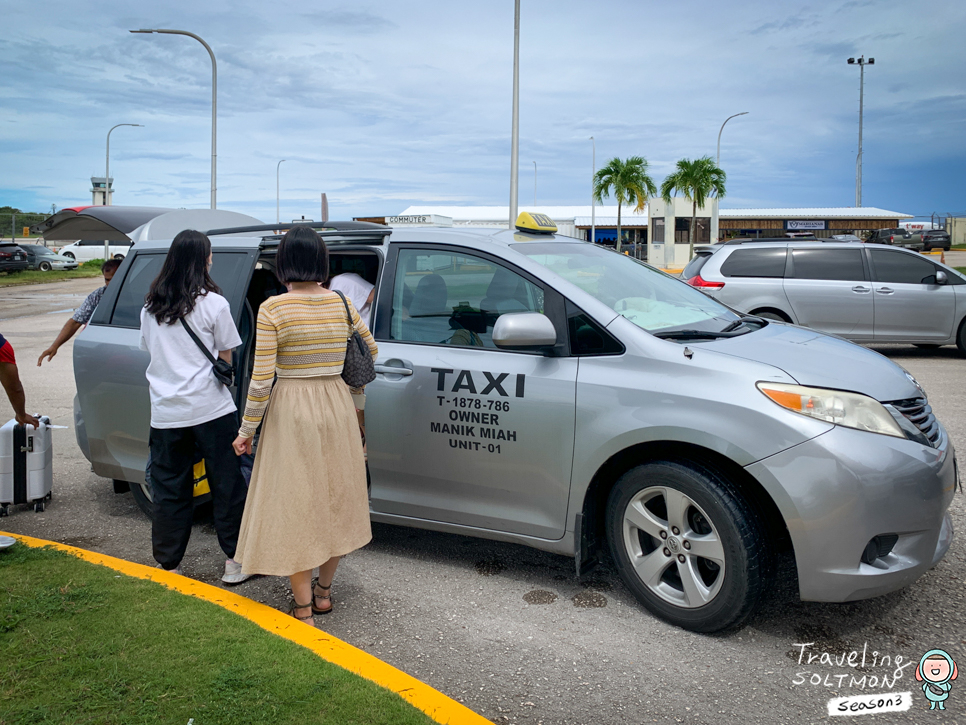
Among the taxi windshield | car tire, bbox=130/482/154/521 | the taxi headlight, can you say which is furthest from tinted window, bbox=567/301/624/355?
car tire, bbox=130/482/154/521

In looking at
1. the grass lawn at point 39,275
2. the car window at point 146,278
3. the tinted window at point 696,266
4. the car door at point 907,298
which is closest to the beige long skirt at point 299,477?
the car window at point 146,278

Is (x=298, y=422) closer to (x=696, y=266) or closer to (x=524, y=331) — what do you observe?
(x=524, y=331)

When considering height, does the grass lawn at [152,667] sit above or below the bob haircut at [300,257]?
below

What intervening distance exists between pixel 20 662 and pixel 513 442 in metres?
2.13

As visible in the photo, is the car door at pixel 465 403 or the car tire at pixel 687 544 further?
the car door at pixel 465 403

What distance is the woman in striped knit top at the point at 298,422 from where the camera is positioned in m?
3.43

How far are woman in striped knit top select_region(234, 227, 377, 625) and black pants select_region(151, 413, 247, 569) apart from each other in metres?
0.48

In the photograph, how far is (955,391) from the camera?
29.9ft

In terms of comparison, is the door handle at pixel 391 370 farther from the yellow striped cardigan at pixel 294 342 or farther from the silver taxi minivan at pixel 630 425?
the yellow striped cardigan at pixel 294 342

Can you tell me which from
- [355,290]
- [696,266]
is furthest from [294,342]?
[696,266]

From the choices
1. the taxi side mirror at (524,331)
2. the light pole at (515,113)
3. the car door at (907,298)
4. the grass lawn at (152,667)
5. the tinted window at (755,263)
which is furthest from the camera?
the light pole at (515,113)

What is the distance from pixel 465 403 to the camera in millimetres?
3941

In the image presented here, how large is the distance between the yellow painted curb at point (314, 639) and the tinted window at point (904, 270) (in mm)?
10574

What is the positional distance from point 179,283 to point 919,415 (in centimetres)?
335
